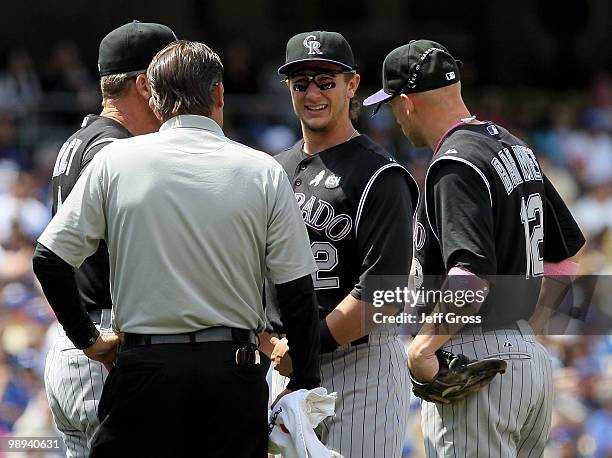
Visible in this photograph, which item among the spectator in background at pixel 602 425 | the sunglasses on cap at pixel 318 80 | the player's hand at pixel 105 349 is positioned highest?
the sunglasses on cap at pixel 318 80

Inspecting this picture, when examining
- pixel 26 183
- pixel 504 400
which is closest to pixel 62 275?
pixel 504 400

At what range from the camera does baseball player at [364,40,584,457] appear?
3963 millimetres

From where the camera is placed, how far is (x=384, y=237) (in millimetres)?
4137

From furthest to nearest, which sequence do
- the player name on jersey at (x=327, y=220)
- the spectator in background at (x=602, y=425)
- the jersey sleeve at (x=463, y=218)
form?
the spectator in background at (x=602, y=425) → the player name on jersey at (x=327, y=220) → the jersey sleeve at (x=463, y=218)

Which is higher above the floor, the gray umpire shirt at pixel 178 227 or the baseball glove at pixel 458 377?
the gray umpire shirt at pixel 178 227

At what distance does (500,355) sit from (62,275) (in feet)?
5.54

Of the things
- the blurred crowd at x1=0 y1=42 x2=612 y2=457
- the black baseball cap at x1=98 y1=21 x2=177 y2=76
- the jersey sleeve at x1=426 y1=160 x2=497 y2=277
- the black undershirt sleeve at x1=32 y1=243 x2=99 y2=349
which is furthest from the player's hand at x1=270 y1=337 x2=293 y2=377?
the blurred crowd at x1=0 y1=42 x2=612 y2=457

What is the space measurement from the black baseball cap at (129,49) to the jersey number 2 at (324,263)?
3.19 feet

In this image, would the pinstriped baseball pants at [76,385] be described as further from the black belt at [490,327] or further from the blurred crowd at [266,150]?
the blurred crowd at [266,150]

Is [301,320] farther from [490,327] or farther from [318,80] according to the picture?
Result: [318,80]

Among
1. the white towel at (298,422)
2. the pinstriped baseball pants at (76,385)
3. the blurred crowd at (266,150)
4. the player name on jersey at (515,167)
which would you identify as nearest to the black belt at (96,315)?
the pinstriped baseball pants at (76,385)

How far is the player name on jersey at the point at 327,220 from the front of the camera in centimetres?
422

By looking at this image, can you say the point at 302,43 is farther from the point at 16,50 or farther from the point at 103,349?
the point at 16,50

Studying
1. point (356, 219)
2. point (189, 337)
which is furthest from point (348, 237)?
point (189, 337)
